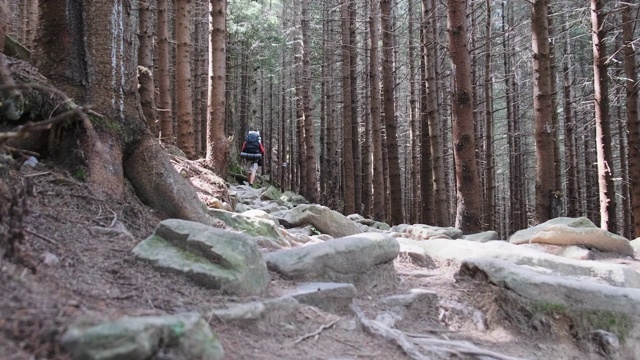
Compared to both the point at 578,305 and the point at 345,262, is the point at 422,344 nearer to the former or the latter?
the point at 345,262

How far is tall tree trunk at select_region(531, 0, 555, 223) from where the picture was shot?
8.55m

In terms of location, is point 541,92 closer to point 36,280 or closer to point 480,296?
point 480,296

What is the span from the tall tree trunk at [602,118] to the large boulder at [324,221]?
495 cm

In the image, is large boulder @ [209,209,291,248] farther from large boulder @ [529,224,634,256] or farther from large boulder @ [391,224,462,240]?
large boulder @ [529,224,634,256]

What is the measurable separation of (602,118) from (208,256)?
8.79 meters

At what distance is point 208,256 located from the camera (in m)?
2.99

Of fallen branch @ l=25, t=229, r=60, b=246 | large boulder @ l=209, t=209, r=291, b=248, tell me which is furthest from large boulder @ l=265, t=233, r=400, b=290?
fallen branch @ l=25, t=229, r=60, b=246

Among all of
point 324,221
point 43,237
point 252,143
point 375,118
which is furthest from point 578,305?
point 375,118

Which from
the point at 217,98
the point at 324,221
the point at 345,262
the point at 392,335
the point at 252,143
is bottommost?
the point at 392,335

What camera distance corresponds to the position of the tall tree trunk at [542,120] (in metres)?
8.55

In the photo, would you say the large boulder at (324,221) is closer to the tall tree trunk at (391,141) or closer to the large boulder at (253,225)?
the large boulder at (253,225)

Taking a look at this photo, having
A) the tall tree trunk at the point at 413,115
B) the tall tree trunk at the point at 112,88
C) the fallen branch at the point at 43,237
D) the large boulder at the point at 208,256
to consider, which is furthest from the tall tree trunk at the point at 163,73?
the fallen branch at the point at 43,237

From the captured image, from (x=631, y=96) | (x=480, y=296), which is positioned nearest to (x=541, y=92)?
(x=631, y=96)

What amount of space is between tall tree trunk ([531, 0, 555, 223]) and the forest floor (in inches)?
194
